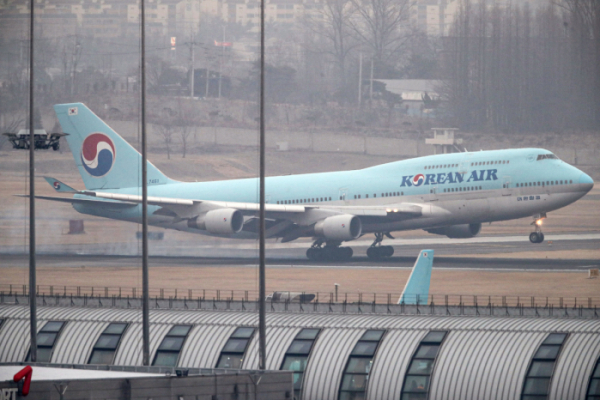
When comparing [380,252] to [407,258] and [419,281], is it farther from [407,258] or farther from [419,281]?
[419,281]

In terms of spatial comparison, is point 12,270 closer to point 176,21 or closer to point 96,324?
point 96,324

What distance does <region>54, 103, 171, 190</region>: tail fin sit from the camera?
8281cm

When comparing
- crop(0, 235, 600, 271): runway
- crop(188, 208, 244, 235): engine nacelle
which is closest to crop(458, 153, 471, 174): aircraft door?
crop(0, 235, 600, 271): runway

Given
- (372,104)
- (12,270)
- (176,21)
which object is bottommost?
(12,270)

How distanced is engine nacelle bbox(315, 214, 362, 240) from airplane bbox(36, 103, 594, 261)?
0.07 m

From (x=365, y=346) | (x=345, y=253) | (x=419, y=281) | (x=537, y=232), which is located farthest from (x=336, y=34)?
(x=365, y=346)

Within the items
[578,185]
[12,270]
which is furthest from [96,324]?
[12,270]

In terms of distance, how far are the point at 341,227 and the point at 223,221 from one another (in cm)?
818

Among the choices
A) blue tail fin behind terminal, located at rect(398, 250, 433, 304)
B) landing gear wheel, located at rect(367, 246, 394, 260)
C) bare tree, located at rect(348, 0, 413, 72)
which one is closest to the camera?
blue tail fin behind terminal, located at rect(398, 250, 433, 304)

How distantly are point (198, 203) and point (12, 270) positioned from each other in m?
20.0

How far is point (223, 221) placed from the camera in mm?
70062

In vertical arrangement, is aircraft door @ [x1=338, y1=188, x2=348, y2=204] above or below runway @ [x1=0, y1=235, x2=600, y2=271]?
above

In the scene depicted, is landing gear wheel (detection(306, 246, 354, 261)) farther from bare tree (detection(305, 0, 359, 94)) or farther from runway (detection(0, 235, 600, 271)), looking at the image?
bare tree (detection(305, 0, 359, 94))

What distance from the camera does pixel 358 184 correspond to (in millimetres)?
73125
